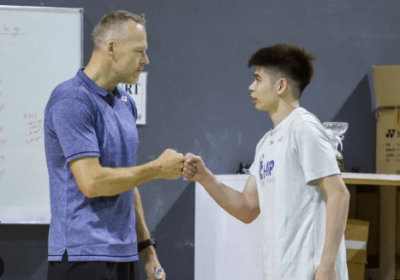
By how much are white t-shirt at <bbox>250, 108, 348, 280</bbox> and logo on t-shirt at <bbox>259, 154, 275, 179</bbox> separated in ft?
0.07

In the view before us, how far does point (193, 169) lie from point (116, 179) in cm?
63

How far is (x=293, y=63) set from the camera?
6.89 feet

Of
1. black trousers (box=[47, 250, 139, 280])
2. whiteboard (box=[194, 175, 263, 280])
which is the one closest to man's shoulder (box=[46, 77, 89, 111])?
black trousers (box=[47, 250, 139, 280])

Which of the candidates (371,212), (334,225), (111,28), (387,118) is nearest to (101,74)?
(111,28)

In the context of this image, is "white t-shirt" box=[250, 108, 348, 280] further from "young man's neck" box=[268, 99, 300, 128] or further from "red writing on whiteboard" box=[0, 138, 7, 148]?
"red writing on whiteboard" box=[0, 138, 7, 148]

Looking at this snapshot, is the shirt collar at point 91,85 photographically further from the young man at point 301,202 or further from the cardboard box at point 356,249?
the cardboard box at point 356,249

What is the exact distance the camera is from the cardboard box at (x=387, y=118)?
3.19 metres

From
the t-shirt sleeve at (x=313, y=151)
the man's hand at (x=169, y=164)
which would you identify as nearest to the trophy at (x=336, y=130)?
the t-shirt sleeve at (x=313, y=151)

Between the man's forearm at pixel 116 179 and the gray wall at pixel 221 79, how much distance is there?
1.62 m

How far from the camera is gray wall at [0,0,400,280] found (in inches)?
131

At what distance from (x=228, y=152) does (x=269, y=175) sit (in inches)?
56.4

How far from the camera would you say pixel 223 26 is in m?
3.41

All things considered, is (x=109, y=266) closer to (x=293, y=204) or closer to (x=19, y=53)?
(x=293, y=204)

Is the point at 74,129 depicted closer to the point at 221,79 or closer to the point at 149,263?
the point at 149,263
